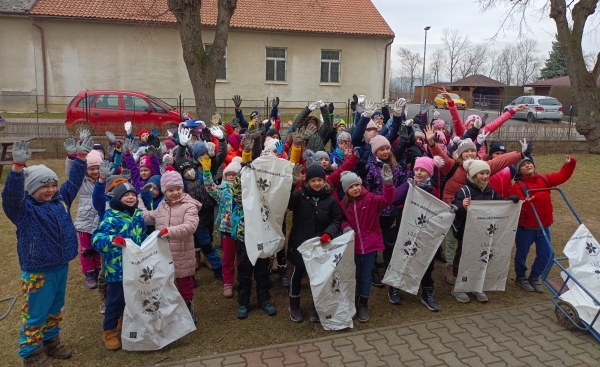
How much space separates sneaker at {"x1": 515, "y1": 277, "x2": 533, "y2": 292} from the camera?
4.96 meters

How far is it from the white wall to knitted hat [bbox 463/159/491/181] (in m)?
19.2

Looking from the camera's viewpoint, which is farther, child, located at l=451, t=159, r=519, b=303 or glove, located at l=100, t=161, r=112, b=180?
child, located at l=451, t=159, r=519, b=303

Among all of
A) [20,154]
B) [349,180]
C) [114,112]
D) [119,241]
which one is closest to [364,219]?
[349,180]

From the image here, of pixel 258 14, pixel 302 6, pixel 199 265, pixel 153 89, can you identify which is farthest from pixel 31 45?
pixel 199 265

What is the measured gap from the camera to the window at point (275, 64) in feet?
76.2

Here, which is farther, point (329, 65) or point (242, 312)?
point (329, 65)

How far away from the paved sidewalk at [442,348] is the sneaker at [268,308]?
21.2 inches

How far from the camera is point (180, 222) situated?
3982mm

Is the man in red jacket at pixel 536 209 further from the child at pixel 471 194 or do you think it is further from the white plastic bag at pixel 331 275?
the white plastic bag at pixel 331 275

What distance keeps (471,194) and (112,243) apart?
3451 mm

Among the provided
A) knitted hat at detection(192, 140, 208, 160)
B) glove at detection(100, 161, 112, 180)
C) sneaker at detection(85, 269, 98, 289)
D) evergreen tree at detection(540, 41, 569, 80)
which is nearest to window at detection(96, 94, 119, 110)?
sneaker at detection(85, 269, 98, 289)

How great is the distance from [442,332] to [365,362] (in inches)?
36.0

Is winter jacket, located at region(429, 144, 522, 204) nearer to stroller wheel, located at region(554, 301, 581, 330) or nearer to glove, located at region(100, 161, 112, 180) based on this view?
stroller wheel, located at region(554, 301, 581, 330)

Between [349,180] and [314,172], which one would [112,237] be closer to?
[314,172]
